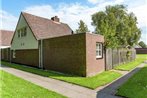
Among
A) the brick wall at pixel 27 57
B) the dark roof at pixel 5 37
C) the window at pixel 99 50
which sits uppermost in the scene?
the dark roof at pixel 5 37

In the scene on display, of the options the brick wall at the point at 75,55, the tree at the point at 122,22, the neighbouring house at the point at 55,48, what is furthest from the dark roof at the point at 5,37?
the brick wall at the point at 75,55

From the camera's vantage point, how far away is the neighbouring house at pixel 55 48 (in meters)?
14.4

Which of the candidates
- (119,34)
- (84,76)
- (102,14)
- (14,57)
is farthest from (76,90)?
(102,14)

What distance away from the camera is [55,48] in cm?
1725

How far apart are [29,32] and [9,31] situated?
2245 centimetres

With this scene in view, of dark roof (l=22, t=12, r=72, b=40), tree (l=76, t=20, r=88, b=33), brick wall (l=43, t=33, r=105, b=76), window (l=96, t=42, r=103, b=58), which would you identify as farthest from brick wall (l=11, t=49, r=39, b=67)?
tree (l=76, t=20, r=88, b=33)

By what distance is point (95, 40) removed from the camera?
1575 cm

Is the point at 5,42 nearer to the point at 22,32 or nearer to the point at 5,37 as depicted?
the point at 5,37

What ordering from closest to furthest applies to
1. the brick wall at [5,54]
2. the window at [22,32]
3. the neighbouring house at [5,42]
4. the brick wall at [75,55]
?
the brick wall at [75,55]
the window at [22,32]
the brick wall at [5,54]
the neighbouring house at [5,42]

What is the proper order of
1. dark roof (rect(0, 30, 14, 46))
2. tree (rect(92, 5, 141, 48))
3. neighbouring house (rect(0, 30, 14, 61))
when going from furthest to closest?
tree (rect(92, 5, 141, 48)) → dark roof (rect(0, 30, 14, 46)) → neighbouring house (rect(0, 30, 14, 61))

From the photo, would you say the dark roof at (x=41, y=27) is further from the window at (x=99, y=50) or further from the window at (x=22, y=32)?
the window at (x=99, y=50)

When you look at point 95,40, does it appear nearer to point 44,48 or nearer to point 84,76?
point 84,76

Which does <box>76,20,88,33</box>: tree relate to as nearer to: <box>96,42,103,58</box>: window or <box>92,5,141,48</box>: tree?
<box>92,5,141,48</box>: tree

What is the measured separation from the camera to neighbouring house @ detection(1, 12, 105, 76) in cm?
1443
